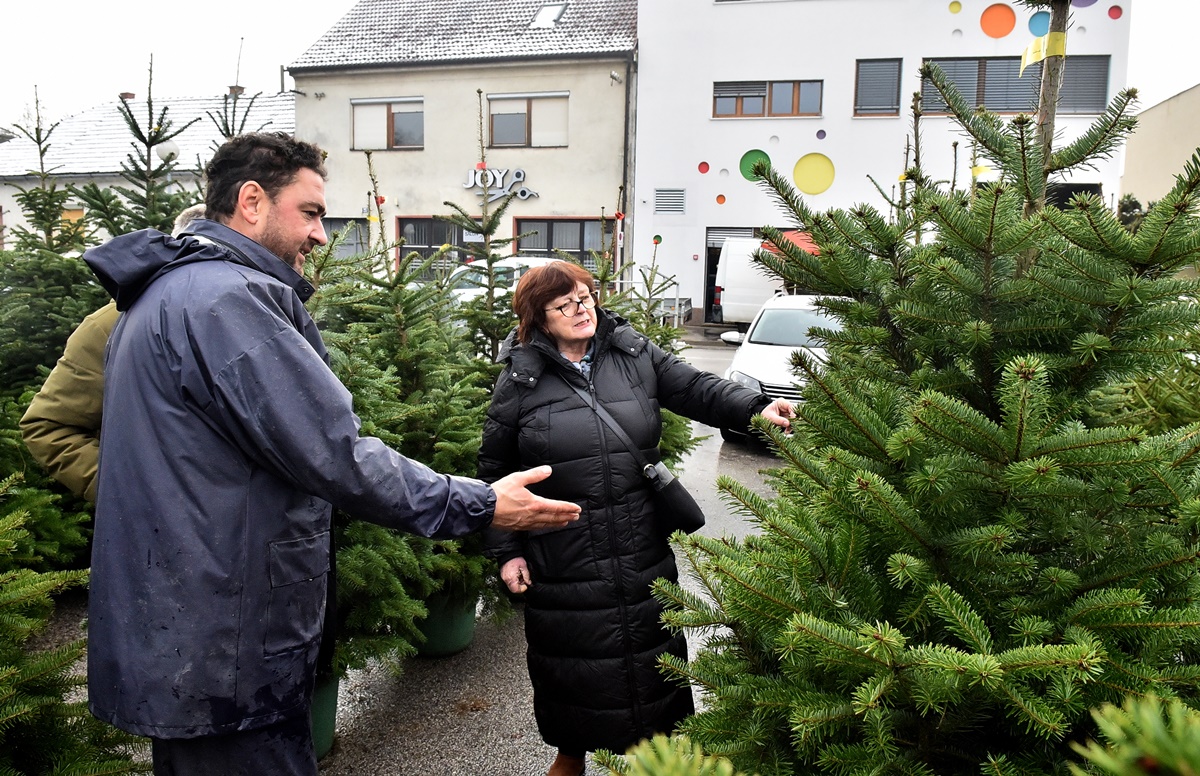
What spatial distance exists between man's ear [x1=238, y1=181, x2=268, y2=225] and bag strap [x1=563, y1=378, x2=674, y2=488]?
4.26 ft

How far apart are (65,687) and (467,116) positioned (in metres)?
24.5

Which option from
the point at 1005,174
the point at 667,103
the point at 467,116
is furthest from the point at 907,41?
the point at 1005,174

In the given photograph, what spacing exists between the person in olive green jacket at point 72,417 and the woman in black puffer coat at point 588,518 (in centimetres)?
130

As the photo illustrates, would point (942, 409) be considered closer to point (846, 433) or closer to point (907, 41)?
point (846, 433)

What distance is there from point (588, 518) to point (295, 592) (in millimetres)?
1235

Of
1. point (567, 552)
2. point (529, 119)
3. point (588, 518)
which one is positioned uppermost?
point (529, 119)

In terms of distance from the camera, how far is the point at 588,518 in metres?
2.97

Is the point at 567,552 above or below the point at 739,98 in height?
below

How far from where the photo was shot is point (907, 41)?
22.7 meters

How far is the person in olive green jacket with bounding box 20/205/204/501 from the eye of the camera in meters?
2.66

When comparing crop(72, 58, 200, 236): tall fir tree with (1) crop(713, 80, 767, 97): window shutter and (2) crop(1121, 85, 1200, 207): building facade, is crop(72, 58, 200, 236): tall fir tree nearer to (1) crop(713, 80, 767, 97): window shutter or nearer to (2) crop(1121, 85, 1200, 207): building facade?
(1) crop(713, 80, 767, 97): window shutter

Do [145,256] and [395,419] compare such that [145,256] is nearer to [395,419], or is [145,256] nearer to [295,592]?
[295,592]

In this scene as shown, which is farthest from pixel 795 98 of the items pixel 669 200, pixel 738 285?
pixel 738 285

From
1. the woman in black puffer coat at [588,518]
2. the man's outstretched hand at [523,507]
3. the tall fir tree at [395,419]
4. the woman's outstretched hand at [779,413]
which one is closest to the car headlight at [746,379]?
the tall fir tree at [395,419]
